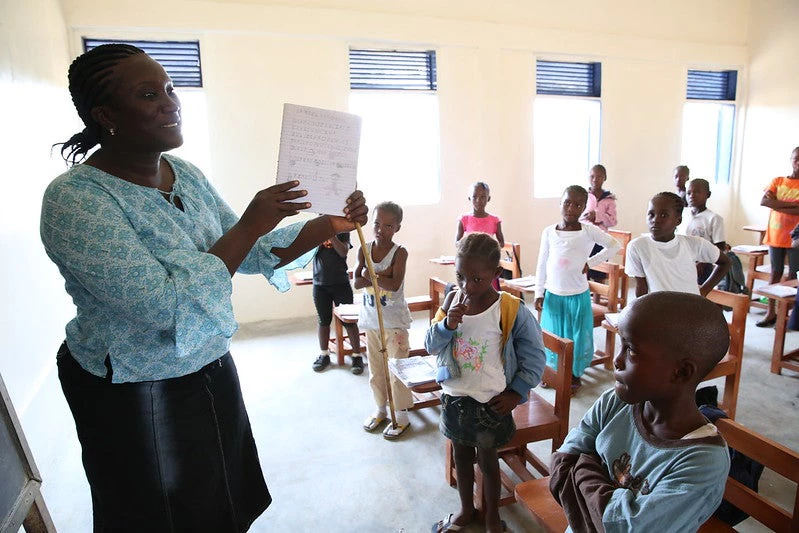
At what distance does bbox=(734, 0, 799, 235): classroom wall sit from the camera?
6.32 meters

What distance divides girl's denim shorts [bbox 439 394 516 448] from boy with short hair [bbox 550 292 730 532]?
66 centimetres

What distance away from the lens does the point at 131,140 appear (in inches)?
40.3

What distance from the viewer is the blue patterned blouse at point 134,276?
0.88 metres

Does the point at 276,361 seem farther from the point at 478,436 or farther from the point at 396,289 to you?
the point at 478,436

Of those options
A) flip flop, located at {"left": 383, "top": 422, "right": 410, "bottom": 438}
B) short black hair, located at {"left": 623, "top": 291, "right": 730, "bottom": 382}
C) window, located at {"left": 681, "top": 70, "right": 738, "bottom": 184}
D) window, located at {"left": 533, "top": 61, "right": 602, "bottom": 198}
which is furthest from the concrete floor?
window, located at {"left": 681, "top": 70, "right": 738, "bottom": 184}

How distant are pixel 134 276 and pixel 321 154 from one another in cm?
51

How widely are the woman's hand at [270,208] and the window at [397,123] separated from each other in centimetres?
407

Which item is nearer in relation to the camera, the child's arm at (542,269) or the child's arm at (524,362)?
the child's arm at (524,362)

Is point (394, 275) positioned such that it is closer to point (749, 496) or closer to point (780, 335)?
point (749, 496)

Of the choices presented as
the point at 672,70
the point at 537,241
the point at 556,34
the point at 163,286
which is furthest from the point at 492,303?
the point at 672,70

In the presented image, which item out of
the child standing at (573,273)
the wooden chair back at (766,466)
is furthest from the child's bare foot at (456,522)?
the child standing at (573,273)

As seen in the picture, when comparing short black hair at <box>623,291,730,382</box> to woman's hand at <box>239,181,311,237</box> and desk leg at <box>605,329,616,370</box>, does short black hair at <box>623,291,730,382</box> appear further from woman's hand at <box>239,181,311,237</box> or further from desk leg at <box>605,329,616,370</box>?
desk leg at <box>605,329,616,370</box>

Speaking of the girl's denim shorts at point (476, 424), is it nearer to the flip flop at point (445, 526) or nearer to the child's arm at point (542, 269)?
the flip flop at point (445, 526)

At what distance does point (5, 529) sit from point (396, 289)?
1984mm
